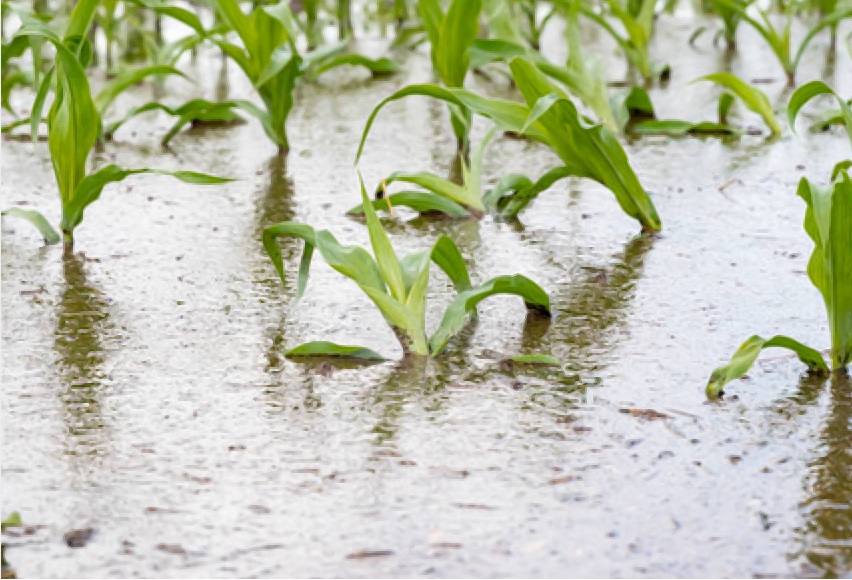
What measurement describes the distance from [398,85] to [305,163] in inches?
34.4

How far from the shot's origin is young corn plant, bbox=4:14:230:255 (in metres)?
2.33

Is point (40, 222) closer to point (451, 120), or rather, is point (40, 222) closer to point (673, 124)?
point (451, 120)

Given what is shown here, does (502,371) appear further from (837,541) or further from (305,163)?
(305,163)

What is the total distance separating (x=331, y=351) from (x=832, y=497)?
29.6 inches

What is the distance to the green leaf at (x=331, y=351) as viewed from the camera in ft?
6.31

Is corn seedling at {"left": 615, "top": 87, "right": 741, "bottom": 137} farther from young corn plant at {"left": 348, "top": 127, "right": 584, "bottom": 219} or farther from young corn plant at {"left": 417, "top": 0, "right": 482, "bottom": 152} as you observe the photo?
young corn plant at {"left": 348, "top": 127, "right": 584, "bottom": 219}

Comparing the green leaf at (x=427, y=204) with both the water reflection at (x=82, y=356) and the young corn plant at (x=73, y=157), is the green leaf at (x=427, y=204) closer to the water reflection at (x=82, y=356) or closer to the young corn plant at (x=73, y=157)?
the young corn plant at (x=73, y=157)

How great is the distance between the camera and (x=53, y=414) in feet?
5.72

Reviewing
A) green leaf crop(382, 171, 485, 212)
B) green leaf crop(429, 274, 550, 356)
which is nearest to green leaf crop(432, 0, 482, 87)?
green leaf crop(382, 171, 485, 212)

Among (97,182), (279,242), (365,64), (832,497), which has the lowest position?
(832,497)

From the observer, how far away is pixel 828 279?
1.83m

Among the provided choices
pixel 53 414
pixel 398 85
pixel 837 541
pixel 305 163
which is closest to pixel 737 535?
pixel 837 541

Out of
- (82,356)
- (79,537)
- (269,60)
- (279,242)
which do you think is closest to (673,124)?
(269,60)

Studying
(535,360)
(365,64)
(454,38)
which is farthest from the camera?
(365,64)
